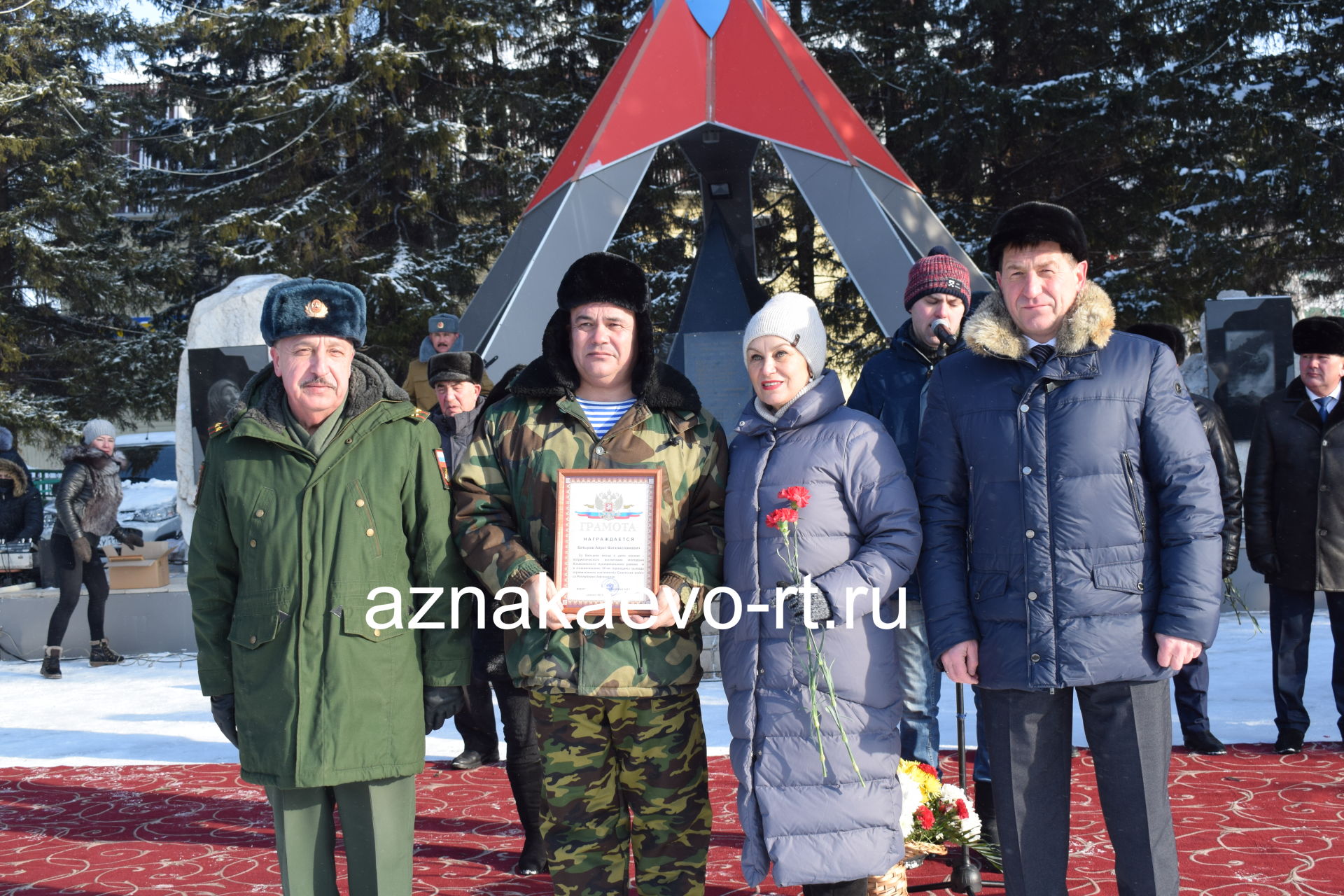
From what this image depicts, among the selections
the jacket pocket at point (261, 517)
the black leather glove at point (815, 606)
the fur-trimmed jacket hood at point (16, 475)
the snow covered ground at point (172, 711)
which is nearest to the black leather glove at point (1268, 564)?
the snow covered ground at point (172, 711)

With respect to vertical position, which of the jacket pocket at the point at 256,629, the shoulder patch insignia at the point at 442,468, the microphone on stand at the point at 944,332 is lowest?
the jacket pocket at the point at 256,629

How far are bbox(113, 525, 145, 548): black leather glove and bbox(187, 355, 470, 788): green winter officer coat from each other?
655cm

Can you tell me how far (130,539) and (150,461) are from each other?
34.3ft

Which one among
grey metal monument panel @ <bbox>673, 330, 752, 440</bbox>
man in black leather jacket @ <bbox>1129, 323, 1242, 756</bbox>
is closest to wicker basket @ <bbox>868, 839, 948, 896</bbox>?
man in black leather jacket @ <bbox>1129, 323, 1242, 756</bbox>

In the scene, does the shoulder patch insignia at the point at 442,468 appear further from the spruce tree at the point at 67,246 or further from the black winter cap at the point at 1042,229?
the spruce tree at the point at 67,246

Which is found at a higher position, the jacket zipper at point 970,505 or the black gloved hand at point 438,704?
the jacket zipper at point 970,505

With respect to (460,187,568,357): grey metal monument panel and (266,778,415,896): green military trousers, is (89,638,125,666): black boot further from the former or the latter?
(266,778,415,896): green military trousers

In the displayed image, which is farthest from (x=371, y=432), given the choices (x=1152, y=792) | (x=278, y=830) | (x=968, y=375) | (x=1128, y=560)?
(x=1152, y=792)

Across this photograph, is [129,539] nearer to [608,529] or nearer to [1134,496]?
[608,529]

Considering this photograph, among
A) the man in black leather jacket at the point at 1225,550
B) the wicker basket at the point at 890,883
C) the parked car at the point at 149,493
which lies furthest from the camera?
the parked car at the point at 149,493

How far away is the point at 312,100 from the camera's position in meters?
15.5

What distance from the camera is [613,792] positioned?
276cm

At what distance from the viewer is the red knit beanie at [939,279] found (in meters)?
3.61

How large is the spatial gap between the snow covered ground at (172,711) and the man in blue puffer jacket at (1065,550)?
2693 mm
